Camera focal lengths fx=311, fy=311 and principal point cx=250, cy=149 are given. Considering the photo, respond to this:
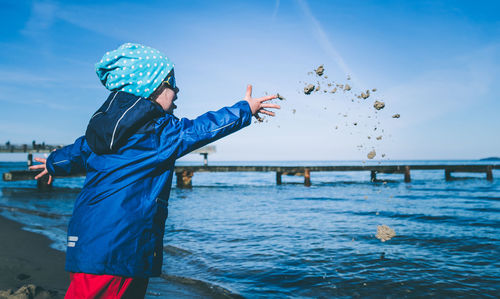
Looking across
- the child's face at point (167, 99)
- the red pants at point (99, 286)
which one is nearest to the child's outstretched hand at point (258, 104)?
the child's face at point (167, 99)

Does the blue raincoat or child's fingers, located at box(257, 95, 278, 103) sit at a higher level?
child's fingers, located at box(257, 95, 278, 103)

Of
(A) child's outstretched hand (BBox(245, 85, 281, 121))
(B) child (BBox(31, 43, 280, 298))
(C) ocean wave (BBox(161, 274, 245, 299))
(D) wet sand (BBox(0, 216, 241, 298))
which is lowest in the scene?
(C) ocean wave (BBox(161, 274, 245, 299))

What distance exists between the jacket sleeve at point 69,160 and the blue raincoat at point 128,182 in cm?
21

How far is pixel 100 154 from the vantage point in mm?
1644

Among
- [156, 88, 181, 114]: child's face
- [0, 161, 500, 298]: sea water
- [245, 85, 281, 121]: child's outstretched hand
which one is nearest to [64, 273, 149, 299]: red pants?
[156, 88, 181, 114]: child's face

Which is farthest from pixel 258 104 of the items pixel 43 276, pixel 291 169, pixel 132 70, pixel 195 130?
pixel 291 169

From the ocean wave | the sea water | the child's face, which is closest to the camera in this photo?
the child's face

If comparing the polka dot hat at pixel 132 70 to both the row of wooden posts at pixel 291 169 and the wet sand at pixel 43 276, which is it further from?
the row of wooden posts at pixel 291 169

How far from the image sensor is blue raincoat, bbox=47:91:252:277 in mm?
1539

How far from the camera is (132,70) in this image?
1.78m

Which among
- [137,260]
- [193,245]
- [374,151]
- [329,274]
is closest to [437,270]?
[329,274]

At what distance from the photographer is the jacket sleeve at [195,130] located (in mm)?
1643

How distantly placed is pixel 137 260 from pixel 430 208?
12.7 m

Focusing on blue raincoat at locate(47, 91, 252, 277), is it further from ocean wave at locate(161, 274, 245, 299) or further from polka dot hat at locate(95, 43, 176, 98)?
ocean wave at locate(161, 274, 245, 299)
